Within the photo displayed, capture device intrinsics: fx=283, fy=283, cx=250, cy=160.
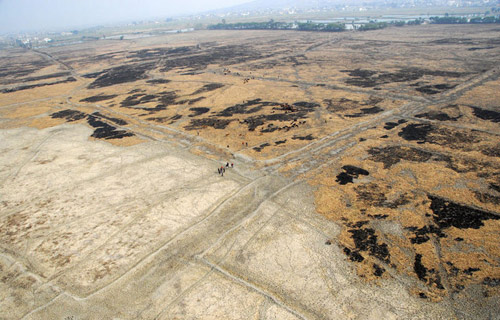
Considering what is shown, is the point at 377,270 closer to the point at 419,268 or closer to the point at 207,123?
the point at 419,268

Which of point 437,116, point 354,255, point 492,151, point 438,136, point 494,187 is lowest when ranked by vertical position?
point 354,255

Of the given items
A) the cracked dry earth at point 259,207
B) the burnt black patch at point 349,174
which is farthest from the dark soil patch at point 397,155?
the burnt black patch at point 349,174

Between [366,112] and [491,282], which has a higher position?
[366,112]

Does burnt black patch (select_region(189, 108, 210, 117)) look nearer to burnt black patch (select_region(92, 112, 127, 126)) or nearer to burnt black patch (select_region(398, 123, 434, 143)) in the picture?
burnt black patch (select_region(92, 112, 127, 126))

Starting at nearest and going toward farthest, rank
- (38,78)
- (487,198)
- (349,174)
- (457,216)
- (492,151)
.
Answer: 1. (457,216)
2. (487,198)
3. (349,174)
4. (492,151)
5. (38,78)

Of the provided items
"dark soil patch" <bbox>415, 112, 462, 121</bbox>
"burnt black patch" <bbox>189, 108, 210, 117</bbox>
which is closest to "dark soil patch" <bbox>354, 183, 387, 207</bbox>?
"dark soil patch" <bbox>415, 112, 462, 121</bbox>

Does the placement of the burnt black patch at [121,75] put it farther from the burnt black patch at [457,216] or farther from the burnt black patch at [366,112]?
the burnt black patch at [457,216]

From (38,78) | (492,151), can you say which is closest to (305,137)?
(492,151)
